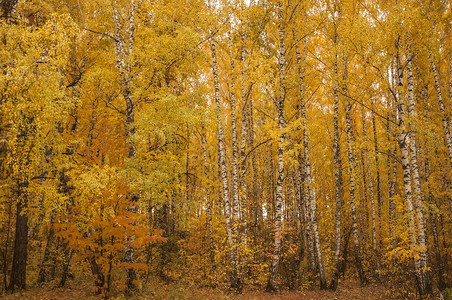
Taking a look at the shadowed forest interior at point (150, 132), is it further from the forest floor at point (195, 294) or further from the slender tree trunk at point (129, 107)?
the forest floor at point (195, 294)

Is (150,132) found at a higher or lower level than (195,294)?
higher

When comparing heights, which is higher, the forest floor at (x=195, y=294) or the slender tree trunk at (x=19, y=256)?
the slender tree trunk at (x=19, y=256)

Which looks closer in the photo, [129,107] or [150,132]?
[150,132]

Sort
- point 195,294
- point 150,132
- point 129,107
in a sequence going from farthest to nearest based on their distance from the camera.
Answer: point 195,294 → point 129,107 → point 150,132

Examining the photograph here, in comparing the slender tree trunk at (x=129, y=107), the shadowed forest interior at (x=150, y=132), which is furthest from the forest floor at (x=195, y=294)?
the slender tree trunk at (x=129, y=107)

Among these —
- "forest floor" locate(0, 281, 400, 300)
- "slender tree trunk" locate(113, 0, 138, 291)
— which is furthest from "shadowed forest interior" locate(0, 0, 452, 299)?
"forest floor" locate(0, 281, 400, 300)

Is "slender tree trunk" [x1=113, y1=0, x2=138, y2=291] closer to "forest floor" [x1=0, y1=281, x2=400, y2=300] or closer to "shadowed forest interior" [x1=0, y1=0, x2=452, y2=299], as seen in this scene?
"shadowed forest interior" [x1=0, y1=0, x2=452, y2=299]

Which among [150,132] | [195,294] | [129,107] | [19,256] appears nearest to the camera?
[150,132]

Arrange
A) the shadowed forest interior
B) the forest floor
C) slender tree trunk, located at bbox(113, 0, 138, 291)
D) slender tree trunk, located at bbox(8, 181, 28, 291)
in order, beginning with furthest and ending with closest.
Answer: slender tree trunk, located at bbox(113, 0, 138, 291), slender tree trunk, located at bbox(8, 181, 28, 291), the forest floor, the shadowed forest interior

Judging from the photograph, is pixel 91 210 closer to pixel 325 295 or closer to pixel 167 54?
pixel 167 54

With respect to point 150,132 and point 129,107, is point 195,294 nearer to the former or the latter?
point 150,132

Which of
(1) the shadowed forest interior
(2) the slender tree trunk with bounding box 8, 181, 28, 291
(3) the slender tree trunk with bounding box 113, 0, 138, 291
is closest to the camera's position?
(1) the shadowed forest interior

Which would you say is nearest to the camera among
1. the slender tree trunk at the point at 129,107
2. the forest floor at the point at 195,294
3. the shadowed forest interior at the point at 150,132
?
the shadowed forest interior at the point at 150,132

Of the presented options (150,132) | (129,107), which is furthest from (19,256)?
(129,107)
